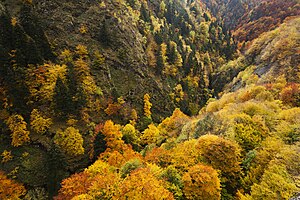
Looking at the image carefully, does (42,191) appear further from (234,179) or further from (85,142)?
(234,179)

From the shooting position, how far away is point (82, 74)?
77.5 metres

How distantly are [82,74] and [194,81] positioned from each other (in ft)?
234

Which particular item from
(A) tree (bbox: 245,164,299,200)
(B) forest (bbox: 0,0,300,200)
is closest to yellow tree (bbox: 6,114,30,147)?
(B) forest (bbox: 0,0,300,200)

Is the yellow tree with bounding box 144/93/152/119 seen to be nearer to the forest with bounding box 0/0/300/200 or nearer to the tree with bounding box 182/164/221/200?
the forest with bounding box 0/0/300/200

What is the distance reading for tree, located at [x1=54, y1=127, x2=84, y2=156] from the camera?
6119 cm

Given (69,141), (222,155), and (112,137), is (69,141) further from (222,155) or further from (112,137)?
(222,155)

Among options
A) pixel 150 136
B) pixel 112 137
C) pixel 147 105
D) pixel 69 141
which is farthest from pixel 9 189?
pixel 147 105

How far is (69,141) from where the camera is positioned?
203ft

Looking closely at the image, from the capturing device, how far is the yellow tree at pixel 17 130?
2235 inches

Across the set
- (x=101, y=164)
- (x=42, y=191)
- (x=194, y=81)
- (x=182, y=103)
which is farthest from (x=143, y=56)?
(x=42, y=191)

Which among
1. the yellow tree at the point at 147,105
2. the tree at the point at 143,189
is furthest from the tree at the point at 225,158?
the yellow tree at the point at 147,105

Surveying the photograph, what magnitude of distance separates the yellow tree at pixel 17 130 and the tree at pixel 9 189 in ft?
26.2

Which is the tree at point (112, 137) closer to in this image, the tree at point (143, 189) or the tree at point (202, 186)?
the tree at point (143, 189)

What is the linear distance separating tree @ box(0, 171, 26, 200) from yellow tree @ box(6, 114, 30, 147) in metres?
7.97
